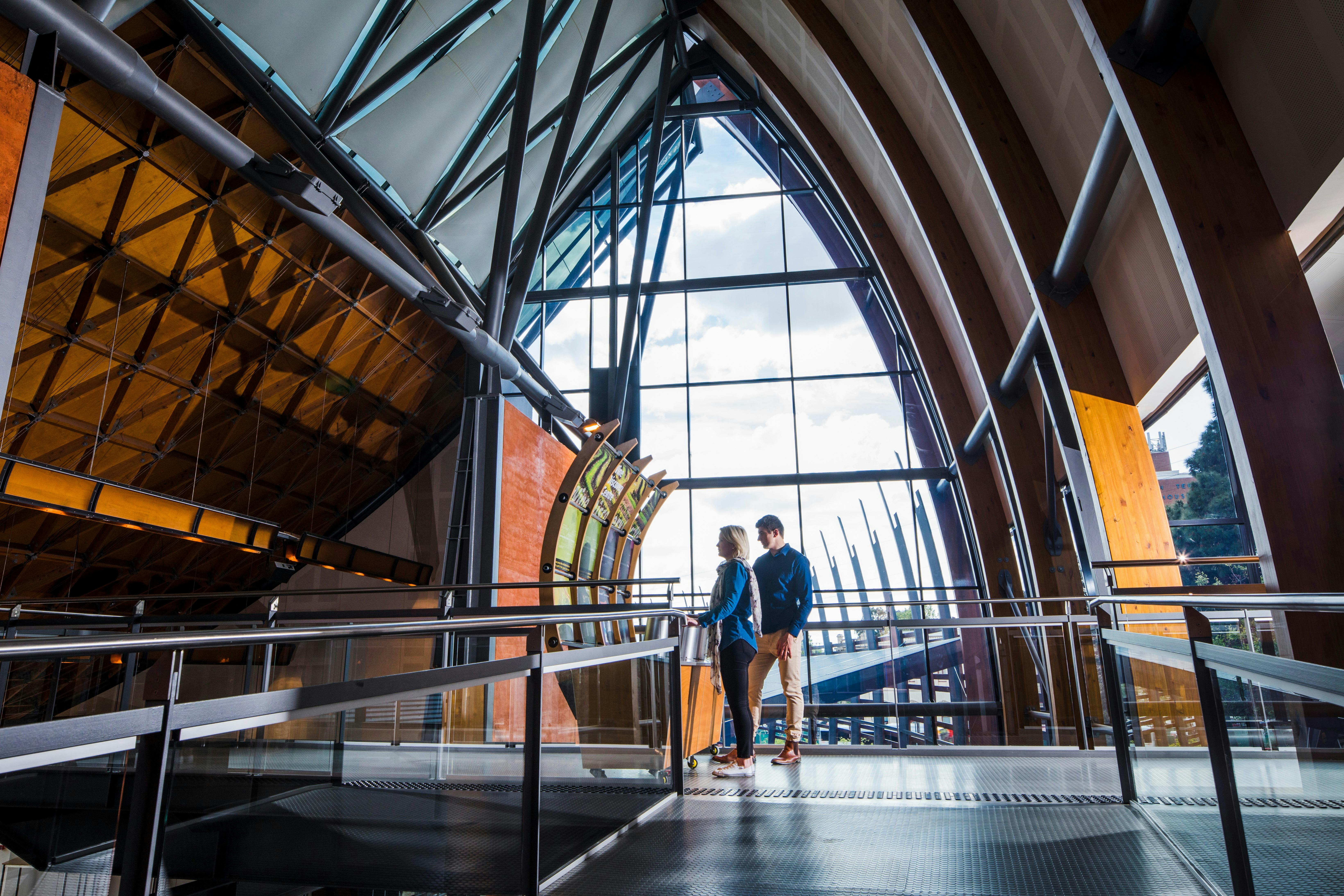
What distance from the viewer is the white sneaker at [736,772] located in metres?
5.51

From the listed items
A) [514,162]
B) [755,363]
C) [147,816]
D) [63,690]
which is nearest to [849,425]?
[755,363]

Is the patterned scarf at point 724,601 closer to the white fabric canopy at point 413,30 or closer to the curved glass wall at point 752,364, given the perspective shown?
the curved glass wall at point 752,364

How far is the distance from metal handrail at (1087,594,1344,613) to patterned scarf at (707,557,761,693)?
8.58 ft

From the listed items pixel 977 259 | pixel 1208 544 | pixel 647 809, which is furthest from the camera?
pixel 1208 544

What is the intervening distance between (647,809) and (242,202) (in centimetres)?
1124

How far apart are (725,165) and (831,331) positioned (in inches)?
202

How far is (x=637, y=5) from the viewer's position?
57.2 ft

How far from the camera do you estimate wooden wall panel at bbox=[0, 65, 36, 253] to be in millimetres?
4883

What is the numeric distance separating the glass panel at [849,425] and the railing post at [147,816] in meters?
16.7

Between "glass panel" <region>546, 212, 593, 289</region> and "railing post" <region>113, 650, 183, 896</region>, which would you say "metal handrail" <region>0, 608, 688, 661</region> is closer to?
"railing post" <region>113, 650, 183, 896</region>

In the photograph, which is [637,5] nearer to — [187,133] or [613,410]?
[613,410]

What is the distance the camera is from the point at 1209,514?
12.5m

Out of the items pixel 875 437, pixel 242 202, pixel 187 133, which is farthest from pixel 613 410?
pixel 187 133

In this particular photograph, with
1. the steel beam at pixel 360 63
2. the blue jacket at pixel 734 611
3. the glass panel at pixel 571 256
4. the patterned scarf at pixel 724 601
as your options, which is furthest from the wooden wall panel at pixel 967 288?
the glass panel at pixel 571 256
